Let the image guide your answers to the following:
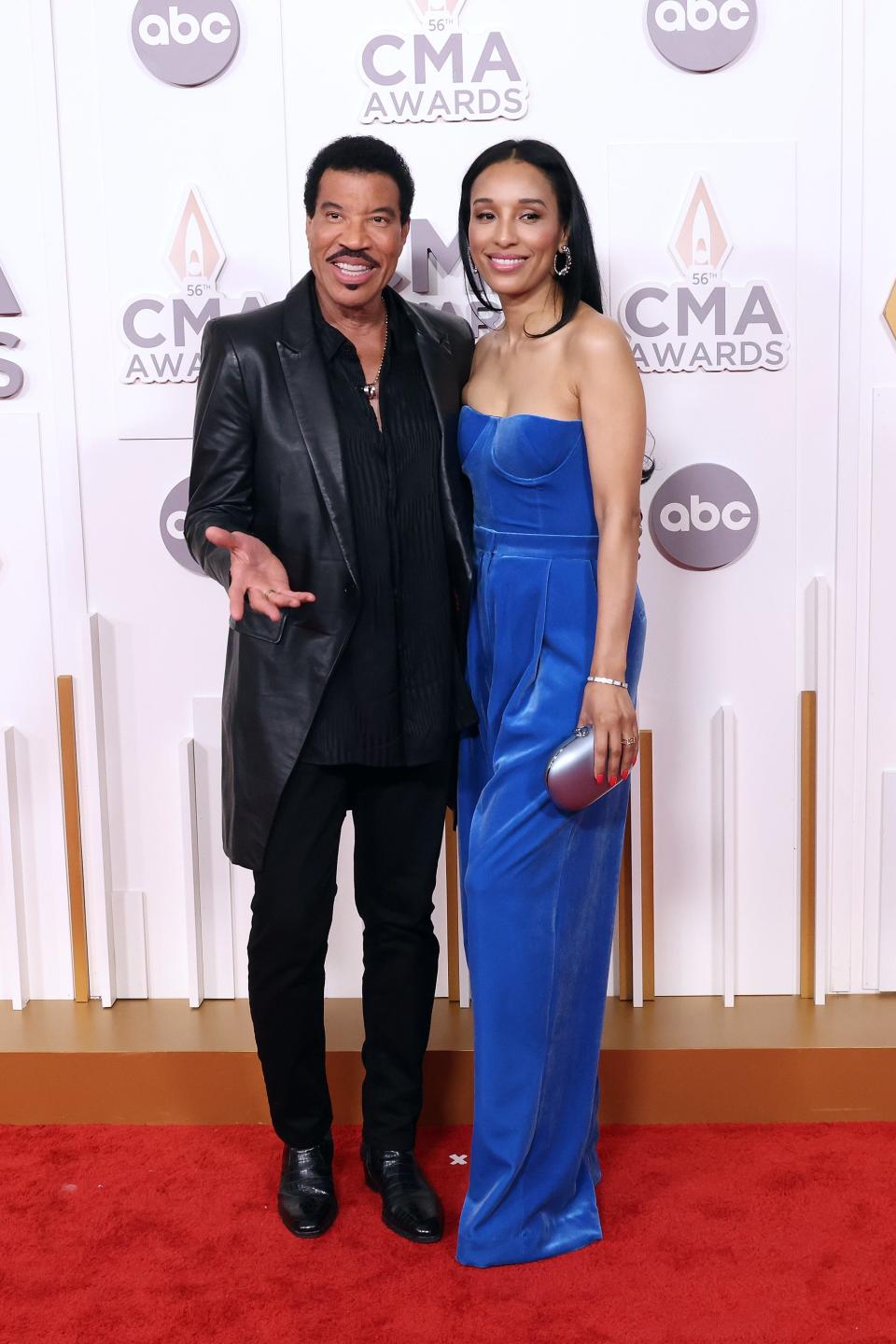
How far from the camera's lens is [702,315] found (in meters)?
2.73

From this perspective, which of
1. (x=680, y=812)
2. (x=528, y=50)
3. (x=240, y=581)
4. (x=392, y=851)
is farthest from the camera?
(x=680, y=812)

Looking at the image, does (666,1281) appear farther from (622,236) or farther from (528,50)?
(528,50)

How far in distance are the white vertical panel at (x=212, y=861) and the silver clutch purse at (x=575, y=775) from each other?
1.04 metres

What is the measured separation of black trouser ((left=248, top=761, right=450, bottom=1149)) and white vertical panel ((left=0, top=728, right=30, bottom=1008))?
0.90 m

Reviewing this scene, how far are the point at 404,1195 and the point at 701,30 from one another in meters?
2.26

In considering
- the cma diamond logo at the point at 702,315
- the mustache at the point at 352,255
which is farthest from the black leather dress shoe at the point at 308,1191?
the cma diamond logo at the point at 702,315

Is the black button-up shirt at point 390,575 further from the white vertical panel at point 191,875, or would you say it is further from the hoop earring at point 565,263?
the white vertical panel at point 191,875

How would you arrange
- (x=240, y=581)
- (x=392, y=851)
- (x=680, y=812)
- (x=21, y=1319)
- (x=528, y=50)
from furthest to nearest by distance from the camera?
(x=680, y=812) → (x=528, y=50) → (x=392, y=851) → (x=21, y=1319) → (x=240, y=581)

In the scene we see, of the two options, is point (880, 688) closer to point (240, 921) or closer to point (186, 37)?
point (240, 921)

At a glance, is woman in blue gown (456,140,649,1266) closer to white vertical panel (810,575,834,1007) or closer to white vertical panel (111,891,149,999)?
white vertical panel (810,575,834,1007)

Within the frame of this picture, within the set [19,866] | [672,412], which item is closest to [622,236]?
[672,412]

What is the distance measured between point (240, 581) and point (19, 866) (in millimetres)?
1360

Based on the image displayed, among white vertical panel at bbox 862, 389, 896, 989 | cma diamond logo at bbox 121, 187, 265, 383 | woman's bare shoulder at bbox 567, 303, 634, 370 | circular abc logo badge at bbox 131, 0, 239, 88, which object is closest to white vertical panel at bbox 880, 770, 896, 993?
white vertical panel at bbox 862, 389, 896, 989

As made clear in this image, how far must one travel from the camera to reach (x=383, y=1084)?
7.72 feet
